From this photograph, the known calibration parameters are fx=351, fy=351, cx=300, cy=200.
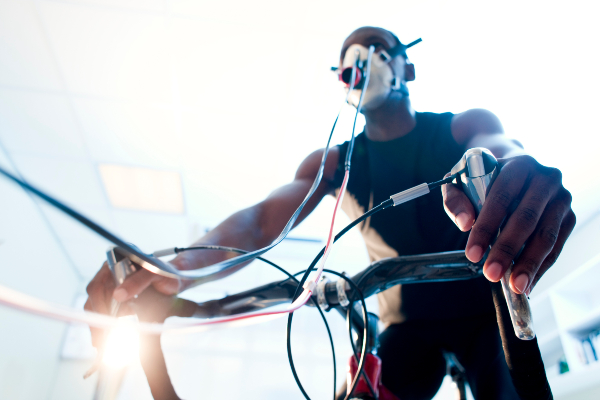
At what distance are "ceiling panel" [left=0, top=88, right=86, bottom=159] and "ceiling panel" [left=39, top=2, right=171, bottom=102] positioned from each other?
0.24 meters

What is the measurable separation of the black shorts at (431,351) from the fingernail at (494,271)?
0.46 m

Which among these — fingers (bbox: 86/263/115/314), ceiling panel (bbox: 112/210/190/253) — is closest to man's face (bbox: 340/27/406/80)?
fingers (bbox: 86/263/115/314)

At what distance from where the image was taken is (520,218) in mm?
368

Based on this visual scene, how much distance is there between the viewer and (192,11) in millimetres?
1867

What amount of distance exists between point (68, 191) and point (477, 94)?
318cm

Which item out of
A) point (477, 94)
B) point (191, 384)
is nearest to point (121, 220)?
point (191, 384)

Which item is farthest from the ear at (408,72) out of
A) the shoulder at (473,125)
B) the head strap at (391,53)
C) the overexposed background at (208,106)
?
the overexposed background at (208,106)

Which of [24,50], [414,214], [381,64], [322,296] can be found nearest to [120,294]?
[322,296]

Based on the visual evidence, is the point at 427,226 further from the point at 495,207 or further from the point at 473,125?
the point at 495,207

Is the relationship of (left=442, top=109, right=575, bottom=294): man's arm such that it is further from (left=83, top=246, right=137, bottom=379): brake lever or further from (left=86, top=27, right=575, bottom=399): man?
(left=83, top=246, right=137, bottom=379): brake lever

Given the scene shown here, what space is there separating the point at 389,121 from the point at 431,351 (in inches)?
26.9

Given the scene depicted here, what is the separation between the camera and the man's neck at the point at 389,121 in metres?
1.11

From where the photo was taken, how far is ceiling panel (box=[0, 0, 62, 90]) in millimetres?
1905

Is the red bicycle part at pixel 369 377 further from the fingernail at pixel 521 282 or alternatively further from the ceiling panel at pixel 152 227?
the ceiling panel at pixel 152 227
